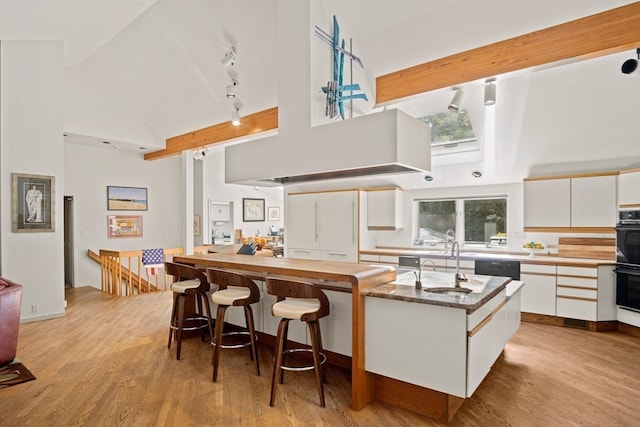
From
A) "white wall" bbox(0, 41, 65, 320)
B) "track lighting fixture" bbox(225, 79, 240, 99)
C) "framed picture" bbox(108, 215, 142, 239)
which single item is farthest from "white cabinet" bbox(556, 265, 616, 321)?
"framed picture" bbox(108, 215, 142, 239)

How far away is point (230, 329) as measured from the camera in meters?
4.11

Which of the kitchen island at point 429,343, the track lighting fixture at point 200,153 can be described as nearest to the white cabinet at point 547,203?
the kitchen island at point 429,343

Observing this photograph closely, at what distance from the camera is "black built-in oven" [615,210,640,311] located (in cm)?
407

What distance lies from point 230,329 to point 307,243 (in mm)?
2956

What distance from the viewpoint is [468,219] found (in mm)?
5996

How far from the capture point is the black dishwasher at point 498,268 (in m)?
4.71

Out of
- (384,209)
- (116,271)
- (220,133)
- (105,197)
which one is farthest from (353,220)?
(105,197)

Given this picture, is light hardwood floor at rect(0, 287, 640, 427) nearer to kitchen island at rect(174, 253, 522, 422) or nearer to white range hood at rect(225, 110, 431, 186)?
kitchen island at rect(174, 253, 522, 422)

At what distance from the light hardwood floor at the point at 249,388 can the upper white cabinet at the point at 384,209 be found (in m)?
2.79

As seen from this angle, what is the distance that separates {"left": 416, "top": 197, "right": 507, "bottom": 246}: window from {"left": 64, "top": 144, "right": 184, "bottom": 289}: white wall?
5.78 m

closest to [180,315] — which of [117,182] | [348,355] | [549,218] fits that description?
[348,355]

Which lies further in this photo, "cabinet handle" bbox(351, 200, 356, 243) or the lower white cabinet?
"cabinet handle" bbox(351, 200, 356, 243)

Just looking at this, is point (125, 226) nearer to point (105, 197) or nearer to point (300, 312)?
point (105, 197)

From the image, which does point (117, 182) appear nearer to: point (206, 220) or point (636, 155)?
point (206, 220)
